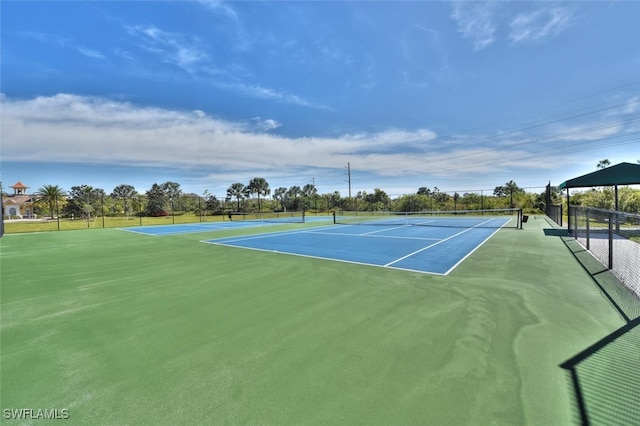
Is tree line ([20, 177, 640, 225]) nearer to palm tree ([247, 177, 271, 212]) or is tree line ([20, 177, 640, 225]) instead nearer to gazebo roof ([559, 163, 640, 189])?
palm tree ([247, 177, 271, 212])

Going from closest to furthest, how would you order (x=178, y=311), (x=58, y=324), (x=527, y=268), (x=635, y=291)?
(x=58, y=324)
(x=178, y=311)
(x=635, y=291)
(x=527, y=268)

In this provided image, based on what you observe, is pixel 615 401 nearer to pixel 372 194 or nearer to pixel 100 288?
pixel 100 288

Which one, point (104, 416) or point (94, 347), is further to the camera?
point (94, 347)

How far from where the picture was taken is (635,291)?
14.4ft

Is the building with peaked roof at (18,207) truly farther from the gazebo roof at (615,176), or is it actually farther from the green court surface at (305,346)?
the gazebo roof at (615,176)

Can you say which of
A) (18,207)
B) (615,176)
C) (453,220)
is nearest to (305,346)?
(615,176)

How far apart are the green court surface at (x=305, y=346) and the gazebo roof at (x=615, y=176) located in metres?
8.34

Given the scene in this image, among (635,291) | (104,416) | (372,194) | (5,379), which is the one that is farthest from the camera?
(372,194)

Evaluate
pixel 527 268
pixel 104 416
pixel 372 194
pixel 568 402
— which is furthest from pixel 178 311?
pixel 372 194

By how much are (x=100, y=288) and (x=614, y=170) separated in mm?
17055

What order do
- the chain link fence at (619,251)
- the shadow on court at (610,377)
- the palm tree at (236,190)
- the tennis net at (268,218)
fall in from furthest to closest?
the palm tree at (236,190), the tennis net at (268,218), the chain link fence at (619,251), the shadow on court at (610,377)

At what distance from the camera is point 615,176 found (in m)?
10.7

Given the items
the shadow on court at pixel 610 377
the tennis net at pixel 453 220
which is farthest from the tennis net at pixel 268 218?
the shadow on court at pixel 610 377

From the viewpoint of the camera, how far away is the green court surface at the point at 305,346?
1.97 metres
